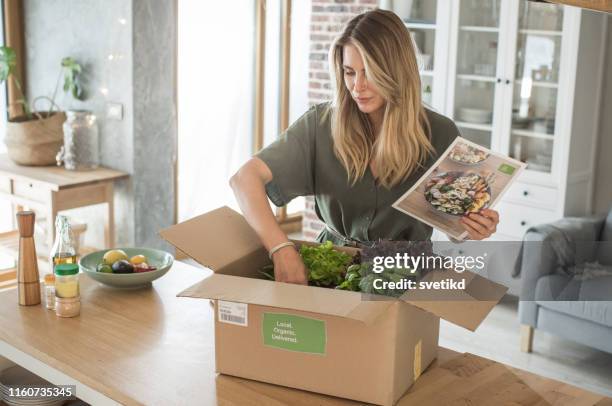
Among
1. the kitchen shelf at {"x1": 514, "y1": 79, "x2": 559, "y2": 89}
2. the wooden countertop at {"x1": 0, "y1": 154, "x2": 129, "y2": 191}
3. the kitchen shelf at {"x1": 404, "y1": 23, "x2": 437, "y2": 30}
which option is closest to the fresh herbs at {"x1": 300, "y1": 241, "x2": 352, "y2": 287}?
the wooden countertop at {"x1": 0, "y1": 154, "x2": 129, "y2": 191}

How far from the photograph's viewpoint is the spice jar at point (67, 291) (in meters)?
2.13

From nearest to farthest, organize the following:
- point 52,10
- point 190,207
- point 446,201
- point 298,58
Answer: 1. point 446,201
2. point 52,10
3. point 190,207
4. point 298,58

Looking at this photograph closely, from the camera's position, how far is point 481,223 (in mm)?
2002

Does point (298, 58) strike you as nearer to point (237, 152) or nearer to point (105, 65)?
point (237, 152)

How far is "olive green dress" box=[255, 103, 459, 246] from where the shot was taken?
2.33 meters

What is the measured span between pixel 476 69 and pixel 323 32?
3.85 feet

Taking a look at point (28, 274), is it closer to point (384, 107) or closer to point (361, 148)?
point (361, 148)

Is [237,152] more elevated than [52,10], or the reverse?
[52,10]

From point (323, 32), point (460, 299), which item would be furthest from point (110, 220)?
point (460, 299)

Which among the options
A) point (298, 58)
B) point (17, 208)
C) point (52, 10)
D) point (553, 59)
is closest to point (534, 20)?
point (553, 59)

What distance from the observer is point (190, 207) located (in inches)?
224

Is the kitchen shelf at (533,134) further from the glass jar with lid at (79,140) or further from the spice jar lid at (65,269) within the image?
the spice jar lid at (65,269)

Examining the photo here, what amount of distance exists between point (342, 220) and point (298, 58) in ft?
13.0

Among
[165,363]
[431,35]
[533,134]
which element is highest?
[431,35]
